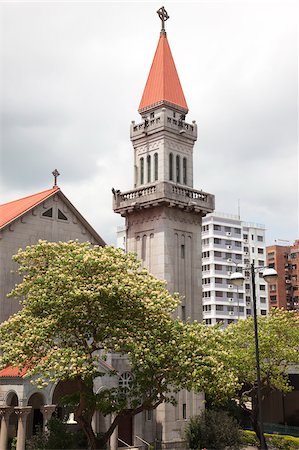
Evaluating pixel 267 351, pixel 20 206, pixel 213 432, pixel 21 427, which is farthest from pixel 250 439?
pixel 20 206

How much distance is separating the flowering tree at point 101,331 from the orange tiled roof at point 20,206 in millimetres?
15024

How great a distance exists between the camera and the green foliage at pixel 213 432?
38406 millimetres

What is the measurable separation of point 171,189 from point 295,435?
24.2 metres

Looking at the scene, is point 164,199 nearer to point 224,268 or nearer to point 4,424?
point 4,424

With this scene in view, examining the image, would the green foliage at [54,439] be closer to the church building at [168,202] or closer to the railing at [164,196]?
the church building at [168,202]

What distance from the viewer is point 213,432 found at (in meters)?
39.2

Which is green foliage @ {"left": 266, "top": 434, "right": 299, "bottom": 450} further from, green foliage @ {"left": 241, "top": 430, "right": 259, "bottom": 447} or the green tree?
the green tree

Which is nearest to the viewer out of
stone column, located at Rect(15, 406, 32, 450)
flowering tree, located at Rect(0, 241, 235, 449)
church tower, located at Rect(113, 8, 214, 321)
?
flowering tree, located at Rect(0, 241, 235, 449)

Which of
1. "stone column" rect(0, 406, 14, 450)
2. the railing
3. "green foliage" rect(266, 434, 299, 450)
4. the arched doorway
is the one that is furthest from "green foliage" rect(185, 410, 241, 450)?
the railing

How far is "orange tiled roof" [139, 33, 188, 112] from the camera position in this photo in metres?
47.3

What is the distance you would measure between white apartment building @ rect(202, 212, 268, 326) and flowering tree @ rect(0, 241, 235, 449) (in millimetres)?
76929

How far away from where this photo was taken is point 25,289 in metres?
27.9

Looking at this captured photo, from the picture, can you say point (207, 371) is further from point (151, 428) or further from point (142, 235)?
point (142, 235)

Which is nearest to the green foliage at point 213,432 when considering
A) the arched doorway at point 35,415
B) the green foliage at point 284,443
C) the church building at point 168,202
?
the church building at point 168,202
